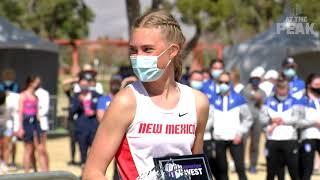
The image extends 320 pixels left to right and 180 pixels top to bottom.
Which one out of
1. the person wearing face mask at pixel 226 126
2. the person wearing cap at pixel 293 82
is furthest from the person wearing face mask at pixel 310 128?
the person wearing face mask at pixel 226 126

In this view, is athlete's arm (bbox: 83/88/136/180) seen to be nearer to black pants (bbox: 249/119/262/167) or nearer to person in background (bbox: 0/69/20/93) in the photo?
black pants (bbox: 249/119/262/167)

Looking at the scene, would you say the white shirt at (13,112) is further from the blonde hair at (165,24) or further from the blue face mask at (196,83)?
the blonde hair at (165,24)

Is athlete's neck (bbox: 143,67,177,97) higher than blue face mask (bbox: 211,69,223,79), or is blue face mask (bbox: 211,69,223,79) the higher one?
athlete's neck (bbox: 143,67,177,97)

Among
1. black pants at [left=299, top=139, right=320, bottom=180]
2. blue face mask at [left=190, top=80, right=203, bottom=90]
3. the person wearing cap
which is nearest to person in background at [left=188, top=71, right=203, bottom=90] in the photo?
blue face mask at [left=190, top=80, right=203, bottom=90]

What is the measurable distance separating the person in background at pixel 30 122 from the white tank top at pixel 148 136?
29.5 feet

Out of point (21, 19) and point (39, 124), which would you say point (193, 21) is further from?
point (21, 19)

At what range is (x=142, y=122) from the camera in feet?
9.86

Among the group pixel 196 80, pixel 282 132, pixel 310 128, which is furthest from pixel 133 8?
pixel 282 132

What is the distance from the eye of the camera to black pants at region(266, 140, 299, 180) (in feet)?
31.0

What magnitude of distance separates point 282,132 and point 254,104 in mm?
3232

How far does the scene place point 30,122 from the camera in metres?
12.0

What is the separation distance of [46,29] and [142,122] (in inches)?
1770

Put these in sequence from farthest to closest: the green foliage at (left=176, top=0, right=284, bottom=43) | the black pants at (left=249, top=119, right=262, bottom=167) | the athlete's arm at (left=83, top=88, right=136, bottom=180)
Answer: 1. the green foliage at (left=176, top=0, right=284, bottom=43)
2. the black pants at (left=249, top=119, right=262, bottom=167)
3. the athlete's arm at (left=83, top=88, right=136, bottom=180)

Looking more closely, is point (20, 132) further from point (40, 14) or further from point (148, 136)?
point (40, 14)
